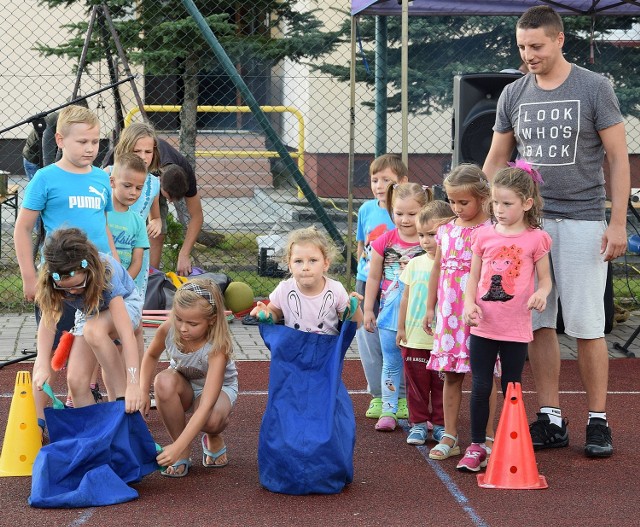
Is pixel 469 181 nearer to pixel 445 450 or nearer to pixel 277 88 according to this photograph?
pixel 445 450

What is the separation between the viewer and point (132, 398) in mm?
4480

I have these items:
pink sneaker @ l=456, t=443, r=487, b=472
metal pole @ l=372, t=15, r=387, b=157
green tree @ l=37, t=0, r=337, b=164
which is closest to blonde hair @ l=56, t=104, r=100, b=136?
pink sneaker @ l=456, t=443, r=487, b=472

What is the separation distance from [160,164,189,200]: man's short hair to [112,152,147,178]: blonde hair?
1321mm

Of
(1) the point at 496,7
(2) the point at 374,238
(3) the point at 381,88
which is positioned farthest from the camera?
(3) the point at 381,88

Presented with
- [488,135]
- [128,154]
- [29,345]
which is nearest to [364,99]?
[488,135]

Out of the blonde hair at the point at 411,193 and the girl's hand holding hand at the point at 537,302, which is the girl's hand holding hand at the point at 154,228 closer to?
the blonde hair at the point at 411,193

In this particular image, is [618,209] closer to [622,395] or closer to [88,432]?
[622,395]

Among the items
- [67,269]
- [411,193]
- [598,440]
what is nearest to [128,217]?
[67,269]

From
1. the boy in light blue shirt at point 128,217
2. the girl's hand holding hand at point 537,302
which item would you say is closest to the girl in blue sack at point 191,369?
the boy in light blue shirt at point 128,217

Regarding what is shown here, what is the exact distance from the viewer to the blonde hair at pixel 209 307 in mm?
4570

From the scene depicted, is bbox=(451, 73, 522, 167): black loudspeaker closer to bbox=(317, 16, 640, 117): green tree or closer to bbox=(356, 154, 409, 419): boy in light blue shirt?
bbox=(356, 154, 409, 419): boy in light blue shirt

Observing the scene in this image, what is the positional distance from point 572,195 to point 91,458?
8.76 ft

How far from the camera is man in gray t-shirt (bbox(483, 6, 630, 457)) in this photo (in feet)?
17.0

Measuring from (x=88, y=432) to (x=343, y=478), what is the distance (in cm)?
112
